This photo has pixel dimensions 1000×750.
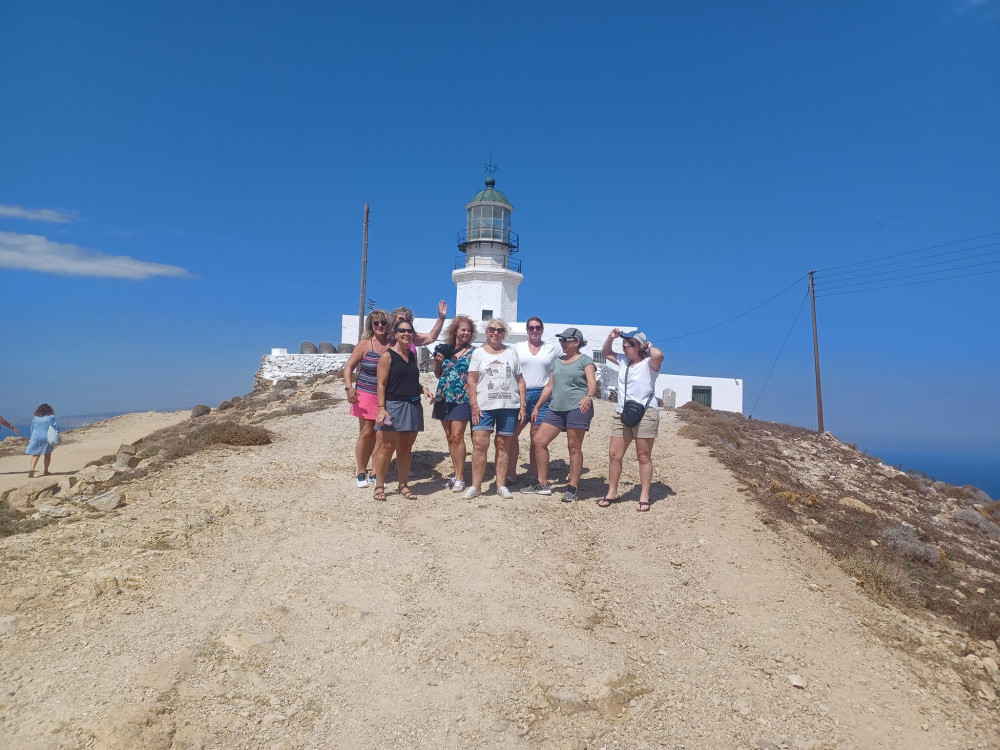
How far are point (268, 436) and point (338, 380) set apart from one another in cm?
945

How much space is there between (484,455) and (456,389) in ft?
2.76

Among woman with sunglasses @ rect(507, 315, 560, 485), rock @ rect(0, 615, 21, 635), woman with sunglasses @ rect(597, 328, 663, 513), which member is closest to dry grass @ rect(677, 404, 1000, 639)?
woman with sunglasses @ rect(597, 328, 663, 513)

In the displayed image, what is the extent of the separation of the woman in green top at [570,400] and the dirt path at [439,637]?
886 mm

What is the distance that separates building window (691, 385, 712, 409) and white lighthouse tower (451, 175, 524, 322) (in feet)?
34.3

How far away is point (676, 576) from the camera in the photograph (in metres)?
5.50

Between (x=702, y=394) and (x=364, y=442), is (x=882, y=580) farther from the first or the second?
(x=702, y=394)

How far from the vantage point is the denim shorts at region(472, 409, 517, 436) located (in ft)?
22.5

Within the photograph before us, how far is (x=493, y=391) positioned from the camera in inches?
268

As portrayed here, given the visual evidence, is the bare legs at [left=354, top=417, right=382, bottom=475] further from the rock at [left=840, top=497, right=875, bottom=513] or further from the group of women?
the rock at [left=840, top=497, right=875, bottom=513]

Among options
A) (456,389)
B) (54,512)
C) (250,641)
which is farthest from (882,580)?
(54,512)

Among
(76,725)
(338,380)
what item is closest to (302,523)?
(76,725)

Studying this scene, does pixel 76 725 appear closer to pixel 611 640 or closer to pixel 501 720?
pixel 501 720

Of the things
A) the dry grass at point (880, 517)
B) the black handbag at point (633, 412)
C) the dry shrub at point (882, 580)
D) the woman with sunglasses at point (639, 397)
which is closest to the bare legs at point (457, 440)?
the woman with sunglasses at point (639, 397)

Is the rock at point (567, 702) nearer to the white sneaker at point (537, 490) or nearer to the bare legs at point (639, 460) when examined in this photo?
the bare legs at point (639, 460)
